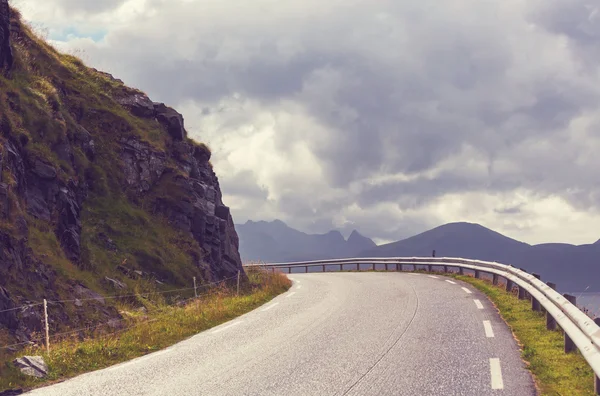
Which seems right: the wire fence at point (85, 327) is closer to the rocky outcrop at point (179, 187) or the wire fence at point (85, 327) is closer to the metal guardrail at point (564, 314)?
the rocky outcrop at point (179, 187)

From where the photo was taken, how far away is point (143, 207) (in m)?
23.8

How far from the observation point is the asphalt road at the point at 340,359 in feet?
25.7

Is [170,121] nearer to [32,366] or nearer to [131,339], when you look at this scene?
[131,339]

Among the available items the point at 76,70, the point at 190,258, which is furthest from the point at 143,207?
the point at 76,70

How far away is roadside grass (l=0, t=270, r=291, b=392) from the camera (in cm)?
1026

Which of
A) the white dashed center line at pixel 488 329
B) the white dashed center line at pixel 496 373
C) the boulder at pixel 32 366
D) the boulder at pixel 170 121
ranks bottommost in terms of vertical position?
the boulder at pixel 32 366

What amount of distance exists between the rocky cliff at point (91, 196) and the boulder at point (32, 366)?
78.6 inches

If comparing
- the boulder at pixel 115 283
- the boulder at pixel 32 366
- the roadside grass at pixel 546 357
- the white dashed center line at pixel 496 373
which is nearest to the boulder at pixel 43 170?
the boulder at pixel 115 283

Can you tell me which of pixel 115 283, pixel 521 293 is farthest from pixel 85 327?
pixel 521 293

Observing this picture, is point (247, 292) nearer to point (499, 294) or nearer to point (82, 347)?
point (499, 294)

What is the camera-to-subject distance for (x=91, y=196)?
21.8 metres

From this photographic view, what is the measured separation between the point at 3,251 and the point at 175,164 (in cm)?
1361

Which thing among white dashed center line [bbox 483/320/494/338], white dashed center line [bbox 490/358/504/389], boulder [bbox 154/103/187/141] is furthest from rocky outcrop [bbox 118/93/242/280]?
white dashed center line [bbox 490/358/504/389]

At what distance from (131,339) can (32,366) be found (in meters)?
3.11
